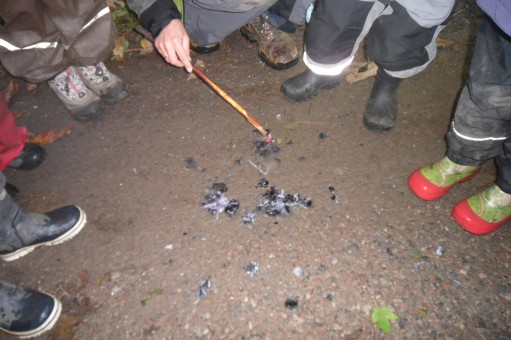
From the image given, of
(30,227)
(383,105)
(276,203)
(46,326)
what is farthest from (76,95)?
(383,105)

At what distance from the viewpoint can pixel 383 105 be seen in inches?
94.8

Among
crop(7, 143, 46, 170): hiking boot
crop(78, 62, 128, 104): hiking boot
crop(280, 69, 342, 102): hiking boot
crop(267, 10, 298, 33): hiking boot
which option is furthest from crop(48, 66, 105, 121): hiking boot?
crop(267, 10, 298, 33): hiking boot

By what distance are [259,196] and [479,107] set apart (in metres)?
1.43

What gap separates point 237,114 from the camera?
2.63 meters

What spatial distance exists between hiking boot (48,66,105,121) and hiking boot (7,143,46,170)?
45cm

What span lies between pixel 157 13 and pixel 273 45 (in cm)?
122

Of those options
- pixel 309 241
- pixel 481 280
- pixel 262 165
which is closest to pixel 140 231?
pixel 262 165

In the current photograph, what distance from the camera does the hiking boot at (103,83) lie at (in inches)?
103

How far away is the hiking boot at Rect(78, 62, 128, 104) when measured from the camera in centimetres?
261

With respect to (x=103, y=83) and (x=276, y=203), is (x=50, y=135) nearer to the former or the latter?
(x=103, y=83)

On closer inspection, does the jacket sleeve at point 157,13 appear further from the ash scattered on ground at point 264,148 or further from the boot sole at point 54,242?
the boot sole at point 54,242

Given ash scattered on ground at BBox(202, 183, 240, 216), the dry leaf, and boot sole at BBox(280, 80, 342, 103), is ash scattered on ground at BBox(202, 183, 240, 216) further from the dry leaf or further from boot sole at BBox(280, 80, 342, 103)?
the dry leaf

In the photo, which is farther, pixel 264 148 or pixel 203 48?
pixel 203 48

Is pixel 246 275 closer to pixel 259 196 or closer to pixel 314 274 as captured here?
pixel 314 274
